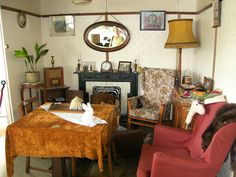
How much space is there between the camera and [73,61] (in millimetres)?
4559

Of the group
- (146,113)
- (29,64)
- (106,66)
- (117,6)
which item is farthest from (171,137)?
(29,64)

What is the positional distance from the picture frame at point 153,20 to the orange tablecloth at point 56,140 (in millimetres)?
2756

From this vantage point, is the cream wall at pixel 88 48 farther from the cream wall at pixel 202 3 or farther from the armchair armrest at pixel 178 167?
the armchair armrest at pixel 178 167

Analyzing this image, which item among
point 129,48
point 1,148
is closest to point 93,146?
point 1,148

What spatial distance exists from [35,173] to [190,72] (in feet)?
10.7

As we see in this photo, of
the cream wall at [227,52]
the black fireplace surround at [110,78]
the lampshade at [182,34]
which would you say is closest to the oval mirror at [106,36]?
the black fireplace surround at [110,78]

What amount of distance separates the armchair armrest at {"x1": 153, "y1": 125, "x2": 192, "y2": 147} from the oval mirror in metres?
2.39

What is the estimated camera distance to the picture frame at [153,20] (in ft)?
13.6

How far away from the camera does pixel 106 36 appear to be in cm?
434

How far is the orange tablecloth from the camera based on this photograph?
193cm

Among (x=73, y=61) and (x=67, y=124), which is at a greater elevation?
(x=73, y=61)

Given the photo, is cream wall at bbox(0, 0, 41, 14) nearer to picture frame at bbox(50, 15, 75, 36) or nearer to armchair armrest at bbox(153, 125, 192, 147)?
picture frame at bbox(50, 15, 75, 36)

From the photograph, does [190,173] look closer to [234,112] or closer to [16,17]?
[234,112]

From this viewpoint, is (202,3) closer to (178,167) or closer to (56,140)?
(178,167)
